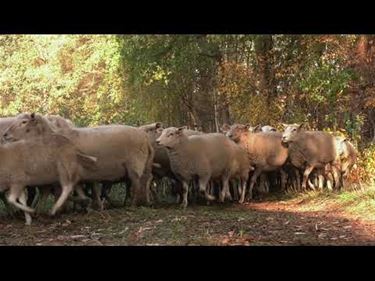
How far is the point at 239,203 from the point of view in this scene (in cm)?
1272

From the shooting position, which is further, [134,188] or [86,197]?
A: [134,188]

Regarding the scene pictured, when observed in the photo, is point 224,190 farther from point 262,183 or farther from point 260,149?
point 262,183

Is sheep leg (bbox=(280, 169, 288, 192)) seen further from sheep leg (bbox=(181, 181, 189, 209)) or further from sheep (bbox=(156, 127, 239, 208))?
sheep leg (bbox=(181, 181, 189, 209))

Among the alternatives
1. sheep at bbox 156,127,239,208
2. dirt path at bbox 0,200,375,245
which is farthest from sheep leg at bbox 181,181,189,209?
dirt path at bbox 0,200,375,245

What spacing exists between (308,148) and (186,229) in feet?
22.6

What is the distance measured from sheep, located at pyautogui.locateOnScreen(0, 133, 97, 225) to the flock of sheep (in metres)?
0.01

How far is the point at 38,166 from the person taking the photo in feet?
28.8

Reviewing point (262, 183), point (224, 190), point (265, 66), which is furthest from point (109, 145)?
point (265, 66)

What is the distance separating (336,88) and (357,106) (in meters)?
0.96

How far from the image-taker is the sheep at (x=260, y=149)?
1402cm

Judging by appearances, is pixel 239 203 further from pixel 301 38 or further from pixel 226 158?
pixel 301 38

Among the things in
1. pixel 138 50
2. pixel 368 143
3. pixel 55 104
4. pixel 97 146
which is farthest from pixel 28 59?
pixel 97 146

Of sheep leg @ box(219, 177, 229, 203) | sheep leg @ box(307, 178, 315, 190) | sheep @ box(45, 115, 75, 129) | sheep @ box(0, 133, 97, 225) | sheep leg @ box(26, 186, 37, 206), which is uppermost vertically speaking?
sheep @ box(45, 115, 75, 129)

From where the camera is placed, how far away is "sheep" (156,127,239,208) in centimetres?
1162
